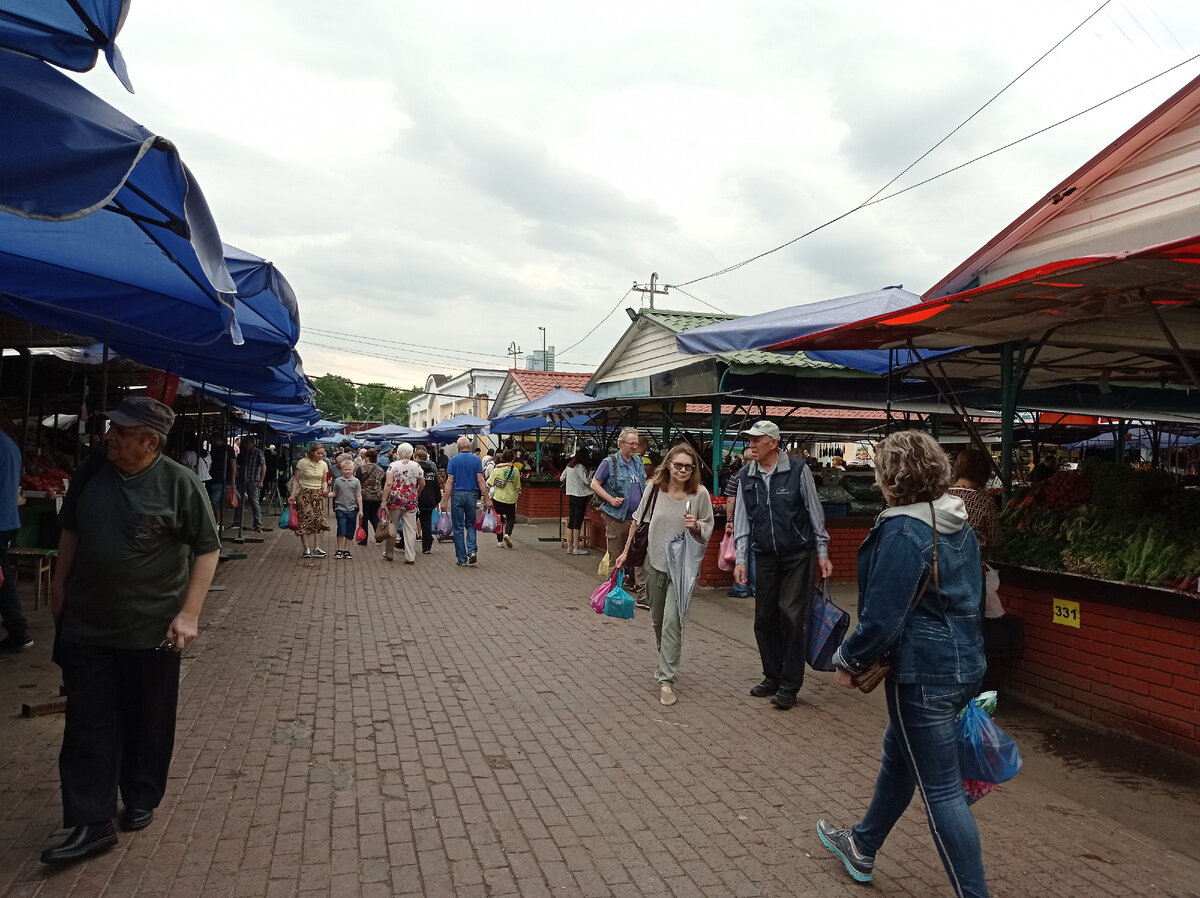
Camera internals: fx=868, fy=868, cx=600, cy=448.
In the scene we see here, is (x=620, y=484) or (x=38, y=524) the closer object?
(x=620, y=484)

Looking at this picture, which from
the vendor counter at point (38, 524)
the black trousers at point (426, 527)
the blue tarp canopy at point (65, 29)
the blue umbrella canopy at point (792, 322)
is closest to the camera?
the blue tarp canopy at point (65, 29)

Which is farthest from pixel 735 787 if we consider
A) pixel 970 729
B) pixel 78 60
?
pixel 78 60

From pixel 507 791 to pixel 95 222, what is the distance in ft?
11.8

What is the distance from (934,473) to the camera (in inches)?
124

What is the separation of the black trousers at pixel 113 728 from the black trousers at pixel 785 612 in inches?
148

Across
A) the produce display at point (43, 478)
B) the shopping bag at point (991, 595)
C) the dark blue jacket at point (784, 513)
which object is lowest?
Result: the shopping bag at point (991, 595)

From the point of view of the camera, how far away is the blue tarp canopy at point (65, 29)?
94.3 inches

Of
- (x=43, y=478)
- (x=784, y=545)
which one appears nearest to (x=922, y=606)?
(x=784, y=545)

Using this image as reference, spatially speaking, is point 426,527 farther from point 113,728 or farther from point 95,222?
point 113,728

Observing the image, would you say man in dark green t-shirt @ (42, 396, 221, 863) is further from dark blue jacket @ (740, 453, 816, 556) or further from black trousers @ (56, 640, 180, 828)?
dark blue jacket @ (740, 453, 816, 556)

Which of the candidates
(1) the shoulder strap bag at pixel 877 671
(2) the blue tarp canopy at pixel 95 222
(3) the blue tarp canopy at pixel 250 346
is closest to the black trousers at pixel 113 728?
(2) the blue tarp canopy at pixel 95 222

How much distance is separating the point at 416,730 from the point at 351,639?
2.70 metres

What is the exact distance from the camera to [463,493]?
42.2ft

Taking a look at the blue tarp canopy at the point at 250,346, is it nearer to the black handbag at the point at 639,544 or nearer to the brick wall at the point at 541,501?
the black handbag at the point at 639,544
